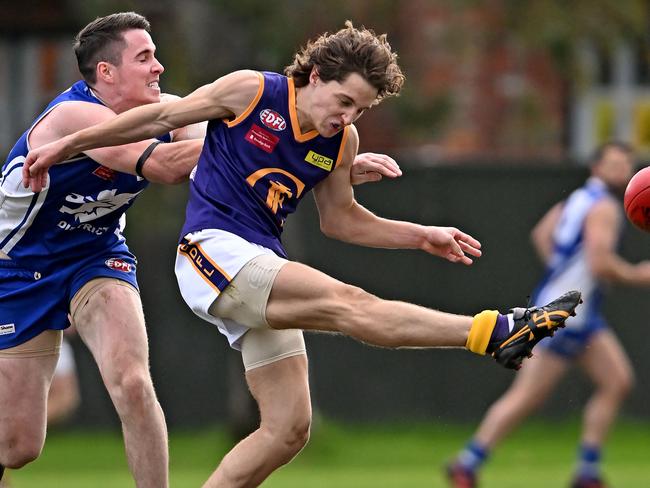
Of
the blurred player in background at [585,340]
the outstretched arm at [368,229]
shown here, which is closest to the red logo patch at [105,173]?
the outstretched arm at [368,229]

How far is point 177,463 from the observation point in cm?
1356

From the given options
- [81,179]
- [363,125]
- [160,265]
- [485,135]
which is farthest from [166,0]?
[81,179]

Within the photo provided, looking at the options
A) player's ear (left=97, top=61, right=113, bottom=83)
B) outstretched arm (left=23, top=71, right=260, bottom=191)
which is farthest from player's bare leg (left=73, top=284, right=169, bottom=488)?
player's ear (left=97, top=61, right=113, bottom=83)

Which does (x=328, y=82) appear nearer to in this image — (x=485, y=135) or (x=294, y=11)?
(x=294, y=11)

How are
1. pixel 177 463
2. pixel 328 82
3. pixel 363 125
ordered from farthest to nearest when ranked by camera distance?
pixel 363 125 < pixel 177 463 < pixel 328 82

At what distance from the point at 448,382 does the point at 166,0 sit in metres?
4.81

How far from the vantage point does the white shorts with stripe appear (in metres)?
6.66

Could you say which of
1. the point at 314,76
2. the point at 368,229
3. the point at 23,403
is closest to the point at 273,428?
the point at 368,229

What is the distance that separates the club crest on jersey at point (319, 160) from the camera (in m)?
6.85

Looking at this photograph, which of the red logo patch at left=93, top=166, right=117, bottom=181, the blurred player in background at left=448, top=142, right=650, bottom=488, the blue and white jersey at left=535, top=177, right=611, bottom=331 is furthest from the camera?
the blue and white jersey at left=535, top=177, right=611, bottom=331

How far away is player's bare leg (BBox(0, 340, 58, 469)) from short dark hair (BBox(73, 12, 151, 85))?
147 centimetres

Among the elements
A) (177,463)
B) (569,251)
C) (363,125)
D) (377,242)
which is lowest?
(177,463)

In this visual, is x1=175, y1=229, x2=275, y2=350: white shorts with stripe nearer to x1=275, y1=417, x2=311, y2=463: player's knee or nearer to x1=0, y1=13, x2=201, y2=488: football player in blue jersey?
x1=0, y1=13, x2=201, y2=488: football player in blue jersey

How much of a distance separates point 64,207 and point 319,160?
1.34 meters
